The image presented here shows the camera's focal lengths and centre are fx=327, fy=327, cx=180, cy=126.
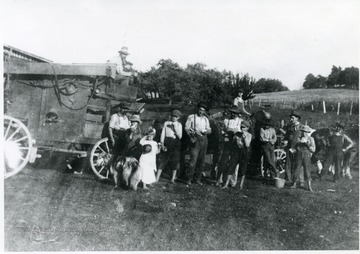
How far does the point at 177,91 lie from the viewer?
2170 centimetres

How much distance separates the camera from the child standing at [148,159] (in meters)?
6.73

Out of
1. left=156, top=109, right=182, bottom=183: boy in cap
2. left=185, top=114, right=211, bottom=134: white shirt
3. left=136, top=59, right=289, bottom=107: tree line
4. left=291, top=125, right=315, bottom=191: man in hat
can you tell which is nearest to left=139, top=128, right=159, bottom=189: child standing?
left=156, top=109, right=182, bottom=183: boy in cap

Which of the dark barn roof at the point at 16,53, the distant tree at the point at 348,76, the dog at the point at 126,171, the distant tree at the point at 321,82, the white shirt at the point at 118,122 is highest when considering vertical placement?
the distant tree at the point at 321,82

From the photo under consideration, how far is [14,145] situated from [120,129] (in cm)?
205

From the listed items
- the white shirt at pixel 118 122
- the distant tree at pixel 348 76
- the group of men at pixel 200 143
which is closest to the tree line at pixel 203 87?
the distant tree at pixel 348 76

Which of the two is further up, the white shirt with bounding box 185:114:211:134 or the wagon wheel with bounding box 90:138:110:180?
the white shirt with bounding box 185:114:211:134

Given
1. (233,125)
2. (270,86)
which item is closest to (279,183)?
(233,125)

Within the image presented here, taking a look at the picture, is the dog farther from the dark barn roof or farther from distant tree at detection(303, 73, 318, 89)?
distant tree at detection(303, 73, 318, 89)

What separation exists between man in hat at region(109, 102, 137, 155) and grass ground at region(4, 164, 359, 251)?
0.84 m

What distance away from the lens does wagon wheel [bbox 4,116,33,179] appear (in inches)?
239

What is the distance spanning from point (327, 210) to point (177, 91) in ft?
53.7

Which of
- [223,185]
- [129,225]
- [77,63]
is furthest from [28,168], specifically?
[223,185]

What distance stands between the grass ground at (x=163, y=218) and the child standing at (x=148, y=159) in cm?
24

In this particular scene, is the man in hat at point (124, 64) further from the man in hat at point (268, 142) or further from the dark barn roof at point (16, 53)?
the man in hat at point (268, 142)
